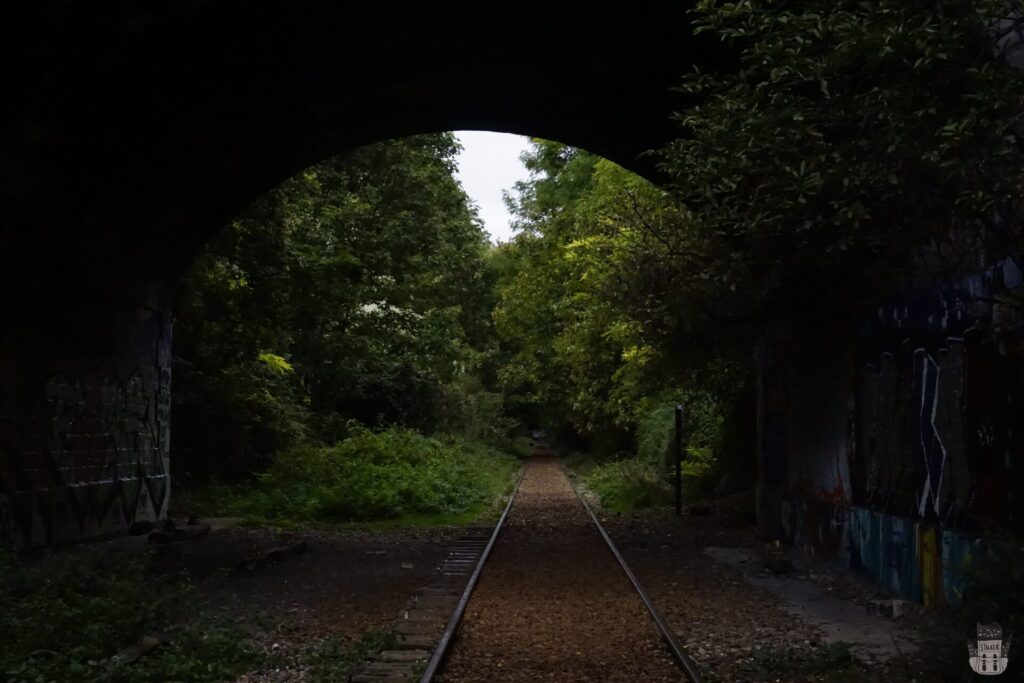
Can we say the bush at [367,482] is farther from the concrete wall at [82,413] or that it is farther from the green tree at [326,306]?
the concrete wall at [82,413]

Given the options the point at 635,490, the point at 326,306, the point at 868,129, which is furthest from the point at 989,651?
the point at 635,490

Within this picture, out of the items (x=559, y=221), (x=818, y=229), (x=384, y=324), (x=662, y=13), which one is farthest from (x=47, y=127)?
(x=559, y=221)

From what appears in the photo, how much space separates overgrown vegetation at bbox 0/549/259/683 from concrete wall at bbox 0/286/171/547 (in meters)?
3.77

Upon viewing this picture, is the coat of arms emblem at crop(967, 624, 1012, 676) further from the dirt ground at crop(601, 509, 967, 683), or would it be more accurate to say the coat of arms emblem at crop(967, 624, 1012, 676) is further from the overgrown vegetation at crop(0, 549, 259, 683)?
the overgrown vegetation at crop(0, 549, 259, 683)

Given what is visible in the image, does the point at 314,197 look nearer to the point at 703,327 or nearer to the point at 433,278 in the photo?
the point at 433,278

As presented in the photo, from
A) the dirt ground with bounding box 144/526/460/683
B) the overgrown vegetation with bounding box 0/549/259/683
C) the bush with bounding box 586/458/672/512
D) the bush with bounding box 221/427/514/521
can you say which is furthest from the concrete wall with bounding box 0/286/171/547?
the bush with bounding box 586/458/672/512

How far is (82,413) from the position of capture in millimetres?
14820

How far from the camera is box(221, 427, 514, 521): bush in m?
21.0

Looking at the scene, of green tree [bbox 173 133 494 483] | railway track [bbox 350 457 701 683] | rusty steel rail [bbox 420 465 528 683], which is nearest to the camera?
rusty steel rail [bbox 420 465 528 683]

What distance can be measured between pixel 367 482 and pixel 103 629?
14661 millimetres

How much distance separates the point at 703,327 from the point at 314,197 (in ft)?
29.9

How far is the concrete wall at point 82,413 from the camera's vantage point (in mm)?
12930

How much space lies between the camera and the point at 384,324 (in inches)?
1078

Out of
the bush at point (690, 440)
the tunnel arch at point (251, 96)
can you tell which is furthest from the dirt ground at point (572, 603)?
the tunnel arch at point (251, 96)
